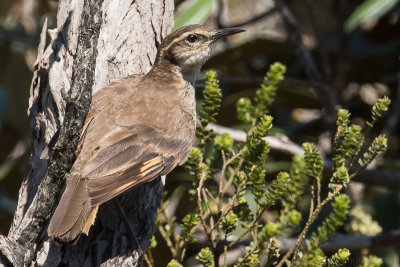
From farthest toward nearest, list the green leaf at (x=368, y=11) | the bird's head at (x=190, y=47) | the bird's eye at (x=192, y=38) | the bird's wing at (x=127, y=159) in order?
1. the green leaf at (x=368, y=11)
2. the bird's eye at (x=192, y=38)
3. the bird's head at (x=190, y=47)
4. the bird's wing at (x=127, y=159)

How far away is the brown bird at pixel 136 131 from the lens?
11.6 ft

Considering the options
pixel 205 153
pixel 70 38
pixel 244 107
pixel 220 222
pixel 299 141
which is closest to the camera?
pixel 220 222

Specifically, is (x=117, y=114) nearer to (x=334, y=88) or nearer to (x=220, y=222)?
(x=220, y=222)

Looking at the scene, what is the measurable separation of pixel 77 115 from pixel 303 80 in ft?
12.3

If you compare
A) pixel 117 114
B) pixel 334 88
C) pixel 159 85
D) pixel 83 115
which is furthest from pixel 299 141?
pixel 83 115

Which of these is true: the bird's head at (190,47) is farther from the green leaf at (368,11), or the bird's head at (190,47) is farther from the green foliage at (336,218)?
the green foliage at (336,218)

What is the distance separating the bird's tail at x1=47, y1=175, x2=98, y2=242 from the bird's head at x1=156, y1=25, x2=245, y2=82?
134cm

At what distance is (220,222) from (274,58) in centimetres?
370

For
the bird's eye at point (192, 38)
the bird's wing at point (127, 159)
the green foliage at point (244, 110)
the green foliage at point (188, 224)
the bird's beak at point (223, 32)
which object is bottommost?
the green foliage at point (188, 224)

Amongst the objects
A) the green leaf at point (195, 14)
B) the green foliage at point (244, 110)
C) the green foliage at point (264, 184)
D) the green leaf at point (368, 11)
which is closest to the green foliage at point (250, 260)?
the green foliage at point (264, 184)

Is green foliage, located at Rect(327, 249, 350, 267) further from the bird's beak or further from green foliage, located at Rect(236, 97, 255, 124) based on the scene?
the bird's beak

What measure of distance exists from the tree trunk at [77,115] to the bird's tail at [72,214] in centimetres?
6

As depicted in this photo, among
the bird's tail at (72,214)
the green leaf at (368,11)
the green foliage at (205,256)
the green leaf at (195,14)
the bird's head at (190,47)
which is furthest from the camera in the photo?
the green leaf at (195,14)

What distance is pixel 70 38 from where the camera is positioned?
4.31 m
